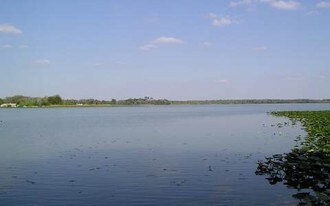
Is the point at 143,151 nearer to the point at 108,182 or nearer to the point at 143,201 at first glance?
the point at 108,182

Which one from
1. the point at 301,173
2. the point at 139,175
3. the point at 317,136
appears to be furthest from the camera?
the point at 317,136

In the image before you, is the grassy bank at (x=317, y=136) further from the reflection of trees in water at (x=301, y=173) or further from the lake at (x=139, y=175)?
the reflection of trees in water at (x=301, y=173)

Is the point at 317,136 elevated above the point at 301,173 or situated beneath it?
elevated above

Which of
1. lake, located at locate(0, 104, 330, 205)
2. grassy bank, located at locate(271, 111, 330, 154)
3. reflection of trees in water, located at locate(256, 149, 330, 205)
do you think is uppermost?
grassy bank, located at locate(271, 111, 330, 154)

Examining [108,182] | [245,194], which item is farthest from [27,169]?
[245,194]

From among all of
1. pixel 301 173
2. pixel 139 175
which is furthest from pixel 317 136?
pixel 139 175

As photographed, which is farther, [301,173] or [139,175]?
[139,175]

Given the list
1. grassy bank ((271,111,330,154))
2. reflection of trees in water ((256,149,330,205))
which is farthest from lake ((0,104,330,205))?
grassy bank ((271,111,330,154))

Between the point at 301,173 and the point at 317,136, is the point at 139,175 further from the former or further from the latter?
the point at 317,136

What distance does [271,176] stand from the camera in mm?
17391

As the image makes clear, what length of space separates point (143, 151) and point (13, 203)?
45.2 feet

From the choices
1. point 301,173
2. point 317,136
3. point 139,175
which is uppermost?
point 317,136

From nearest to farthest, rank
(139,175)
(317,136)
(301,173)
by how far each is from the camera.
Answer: (301,173) → (139,175) → (317,136)

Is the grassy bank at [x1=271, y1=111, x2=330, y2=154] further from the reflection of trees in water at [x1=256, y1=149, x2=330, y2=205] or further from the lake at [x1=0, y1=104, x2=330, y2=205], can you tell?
the reflection of trees in water at [x1=256, y1=149, x2=330, y2=205]
